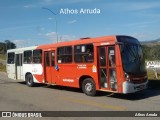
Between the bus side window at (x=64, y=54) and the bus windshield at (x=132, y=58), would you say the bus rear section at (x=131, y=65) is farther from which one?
the bus side window at (x=64, y=54)

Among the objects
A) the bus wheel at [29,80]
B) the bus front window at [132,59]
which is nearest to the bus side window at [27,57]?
the bus wheel at [29,80]

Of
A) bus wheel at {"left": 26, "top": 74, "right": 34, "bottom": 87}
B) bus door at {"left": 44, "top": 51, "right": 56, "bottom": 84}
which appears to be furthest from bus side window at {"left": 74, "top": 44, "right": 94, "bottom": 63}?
bus wheel at {"left": 26, "top": 74, "right": 34, "bottom": 87}

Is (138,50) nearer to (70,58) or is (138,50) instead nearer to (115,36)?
(115,36)

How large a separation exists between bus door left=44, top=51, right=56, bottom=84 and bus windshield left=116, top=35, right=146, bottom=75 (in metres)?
5.26

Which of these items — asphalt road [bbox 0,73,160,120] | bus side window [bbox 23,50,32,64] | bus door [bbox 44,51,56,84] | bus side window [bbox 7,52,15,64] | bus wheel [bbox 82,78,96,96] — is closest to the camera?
asphalt road [bbox 0,73,160,120]

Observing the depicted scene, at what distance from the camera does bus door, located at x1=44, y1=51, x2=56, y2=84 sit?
52.7 feet

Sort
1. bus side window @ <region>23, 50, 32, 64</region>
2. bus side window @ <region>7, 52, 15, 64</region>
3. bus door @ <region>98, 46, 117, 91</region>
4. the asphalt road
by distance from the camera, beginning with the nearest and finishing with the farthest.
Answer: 1. the asphalt road
2. bus door @ <region>98, 46, 117, 91</region>
3. bus side window @ <region>23, 50, 32, 64</region>
4. bus side window @ <region>7, 52, 15, 64</region>

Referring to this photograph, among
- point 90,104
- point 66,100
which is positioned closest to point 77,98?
point 66,100

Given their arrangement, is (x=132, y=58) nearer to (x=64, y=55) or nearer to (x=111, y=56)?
(x=111, y=56)

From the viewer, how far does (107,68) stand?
40.1 ft

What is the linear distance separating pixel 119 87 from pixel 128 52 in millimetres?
1568

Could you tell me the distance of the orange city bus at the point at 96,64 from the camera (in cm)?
1174

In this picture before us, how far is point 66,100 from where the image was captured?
477 inches

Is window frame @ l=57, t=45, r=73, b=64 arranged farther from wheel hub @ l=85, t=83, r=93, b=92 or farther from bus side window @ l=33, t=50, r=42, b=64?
bus side window @ l=33, t=50, r=42, b=64
